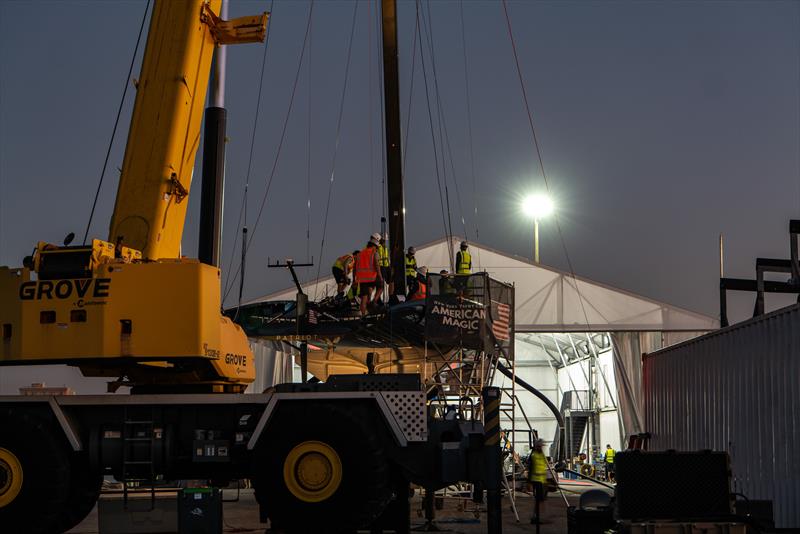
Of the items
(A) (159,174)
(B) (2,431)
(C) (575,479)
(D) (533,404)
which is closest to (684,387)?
(A) (159,174)

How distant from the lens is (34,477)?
11984 mm

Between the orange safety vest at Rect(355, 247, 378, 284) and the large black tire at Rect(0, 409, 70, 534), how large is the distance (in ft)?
34.2

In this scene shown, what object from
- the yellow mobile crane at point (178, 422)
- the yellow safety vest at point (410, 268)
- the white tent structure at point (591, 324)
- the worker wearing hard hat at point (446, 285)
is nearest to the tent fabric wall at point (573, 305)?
the white tent structure at point (591, 324)

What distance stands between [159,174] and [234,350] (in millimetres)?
2575

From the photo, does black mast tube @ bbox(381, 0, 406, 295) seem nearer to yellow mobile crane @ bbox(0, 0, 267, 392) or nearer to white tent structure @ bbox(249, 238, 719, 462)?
white tent structure @ bbox(249, 238, 719, 462)

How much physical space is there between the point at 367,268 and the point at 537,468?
589 centimetres

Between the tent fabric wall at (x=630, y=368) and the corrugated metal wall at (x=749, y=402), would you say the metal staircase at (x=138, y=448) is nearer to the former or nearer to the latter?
the corrugated metal wall at (x=749, y=402)

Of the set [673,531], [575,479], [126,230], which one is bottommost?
[575,479]

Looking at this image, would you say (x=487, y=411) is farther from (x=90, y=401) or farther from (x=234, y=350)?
(x=90, y=401)

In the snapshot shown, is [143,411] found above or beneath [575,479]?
above

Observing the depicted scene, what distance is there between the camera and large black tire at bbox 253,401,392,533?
11734 millimetres

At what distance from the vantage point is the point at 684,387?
70.3 ft

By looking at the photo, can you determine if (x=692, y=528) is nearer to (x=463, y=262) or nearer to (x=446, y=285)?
(x=446, y=285)

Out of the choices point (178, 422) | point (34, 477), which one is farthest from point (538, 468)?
point (34, 477)
